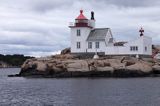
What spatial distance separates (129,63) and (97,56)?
623cm

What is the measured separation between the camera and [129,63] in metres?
72.9

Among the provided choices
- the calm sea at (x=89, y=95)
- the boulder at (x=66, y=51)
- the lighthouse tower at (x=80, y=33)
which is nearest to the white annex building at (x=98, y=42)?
the lighthouse tower at (x=80, y=33)

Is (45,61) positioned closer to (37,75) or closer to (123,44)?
(37,75)

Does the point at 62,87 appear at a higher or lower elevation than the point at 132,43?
lower

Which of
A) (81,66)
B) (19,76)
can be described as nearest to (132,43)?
(81,66)

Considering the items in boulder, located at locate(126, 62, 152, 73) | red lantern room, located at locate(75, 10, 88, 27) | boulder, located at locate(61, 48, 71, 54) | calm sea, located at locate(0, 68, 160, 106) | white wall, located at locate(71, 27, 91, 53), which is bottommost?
calm sea, located at locate(0, 68, 160, 106)

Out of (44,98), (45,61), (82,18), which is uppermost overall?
(82,18)

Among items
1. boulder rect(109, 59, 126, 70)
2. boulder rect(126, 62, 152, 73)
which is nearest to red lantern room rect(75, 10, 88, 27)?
boulder rect(109, 59, 126, 70)

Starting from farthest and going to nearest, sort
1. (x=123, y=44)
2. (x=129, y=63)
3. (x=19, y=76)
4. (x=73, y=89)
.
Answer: (x=19, y=76)
(x=123, y=44)
(x=129, y=63)
(x=73, y=89)

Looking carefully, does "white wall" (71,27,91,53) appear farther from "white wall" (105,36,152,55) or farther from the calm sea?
the calm sea

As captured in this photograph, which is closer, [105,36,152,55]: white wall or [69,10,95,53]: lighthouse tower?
[105,36,152,55]: white wall

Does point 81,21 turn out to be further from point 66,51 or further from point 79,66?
point 79,66

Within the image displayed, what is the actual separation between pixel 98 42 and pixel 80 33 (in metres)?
3.84

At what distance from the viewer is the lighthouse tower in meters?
80.6
